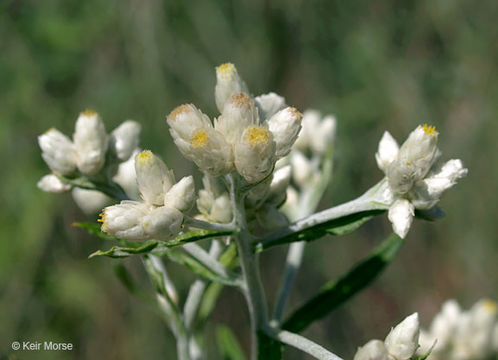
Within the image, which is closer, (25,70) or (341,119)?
(25,70)

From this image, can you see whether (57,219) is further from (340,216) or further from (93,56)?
(340,216)

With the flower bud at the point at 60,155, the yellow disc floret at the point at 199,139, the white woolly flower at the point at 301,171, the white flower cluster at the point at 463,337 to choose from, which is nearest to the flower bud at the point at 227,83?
the yellow disc floret at the point at 199,139

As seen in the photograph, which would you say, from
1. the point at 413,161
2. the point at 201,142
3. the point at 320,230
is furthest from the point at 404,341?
the point at 201,142

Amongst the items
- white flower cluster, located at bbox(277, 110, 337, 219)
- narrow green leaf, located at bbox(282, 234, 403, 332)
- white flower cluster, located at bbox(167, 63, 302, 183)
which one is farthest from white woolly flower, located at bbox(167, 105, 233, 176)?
white flower cluster, located at bbox(277, 110, 337, 219)

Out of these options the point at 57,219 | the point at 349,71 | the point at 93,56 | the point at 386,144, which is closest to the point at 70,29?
the point at 93,56

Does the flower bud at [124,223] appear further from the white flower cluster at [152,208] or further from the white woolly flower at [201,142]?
the white woolly flower at [201,142]

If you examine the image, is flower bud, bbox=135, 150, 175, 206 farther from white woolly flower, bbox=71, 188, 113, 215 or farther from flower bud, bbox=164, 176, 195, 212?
white woolly flower, bbox=71, 188, 113, 215

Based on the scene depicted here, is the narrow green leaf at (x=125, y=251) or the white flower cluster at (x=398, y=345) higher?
the narrow green leaf at (x=125, y=251)
